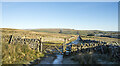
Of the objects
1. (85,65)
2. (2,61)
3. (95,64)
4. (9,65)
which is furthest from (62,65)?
(2,61)

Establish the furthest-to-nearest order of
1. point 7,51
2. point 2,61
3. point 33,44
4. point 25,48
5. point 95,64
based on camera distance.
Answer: point 33,44, point 25,48, point 7,51, point 2,61, point 95,64

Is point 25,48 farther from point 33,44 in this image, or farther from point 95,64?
point 95,64

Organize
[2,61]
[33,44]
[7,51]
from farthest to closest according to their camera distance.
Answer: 1. [33,44]
2. [7,51]
3. [2,61]

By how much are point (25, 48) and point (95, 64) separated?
7.74 metres

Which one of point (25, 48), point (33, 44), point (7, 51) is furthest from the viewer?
point (33, 44)

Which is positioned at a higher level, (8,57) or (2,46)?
(2,46)

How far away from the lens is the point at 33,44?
47.2ft

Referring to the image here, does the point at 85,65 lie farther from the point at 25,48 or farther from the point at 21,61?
the point at 25,48

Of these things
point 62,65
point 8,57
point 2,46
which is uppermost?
point 2,46

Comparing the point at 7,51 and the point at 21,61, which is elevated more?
the point at 7,51

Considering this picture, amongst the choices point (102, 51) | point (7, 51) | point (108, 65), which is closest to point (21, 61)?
point (7, 51)

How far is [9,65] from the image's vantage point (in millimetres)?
8750

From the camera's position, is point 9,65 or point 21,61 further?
point 21,61

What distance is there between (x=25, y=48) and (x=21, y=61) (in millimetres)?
2197
